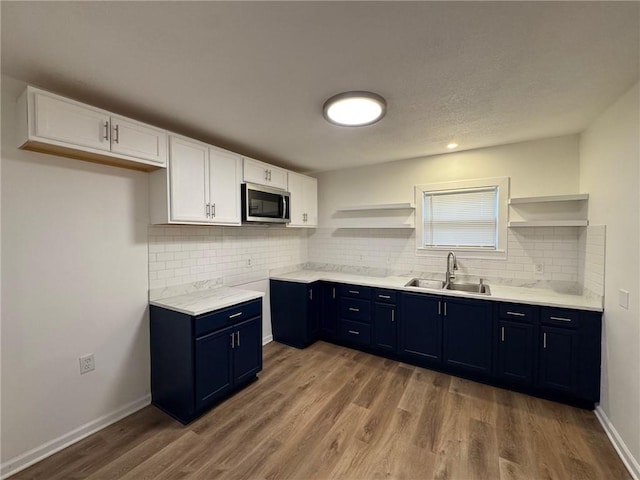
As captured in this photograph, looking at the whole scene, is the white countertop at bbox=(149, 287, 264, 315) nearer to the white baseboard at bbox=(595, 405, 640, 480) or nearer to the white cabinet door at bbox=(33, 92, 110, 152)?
the white cabinet door at bbox=(33, 92, 110, 152)

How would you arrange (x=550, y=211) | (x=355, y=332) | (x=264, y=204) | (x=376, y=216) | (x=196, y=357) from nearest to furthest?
(x=196, y=357), (x=550, y=211), (x=264, y=204), (x=355, y=332), (x=376, y=216)

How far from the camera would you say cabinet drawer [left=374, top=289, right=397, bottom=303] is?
316 centimetres

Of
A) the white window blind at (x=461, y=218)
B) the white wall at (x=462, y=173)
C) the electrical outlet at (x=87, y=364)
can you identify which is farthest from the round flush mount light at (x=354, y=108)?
the electrical outlet at (x=87, y=364)

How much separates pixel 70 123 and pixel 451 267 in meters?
3.69

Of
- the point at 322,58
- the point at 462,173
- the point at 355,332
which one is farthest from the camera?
the point at 355,332

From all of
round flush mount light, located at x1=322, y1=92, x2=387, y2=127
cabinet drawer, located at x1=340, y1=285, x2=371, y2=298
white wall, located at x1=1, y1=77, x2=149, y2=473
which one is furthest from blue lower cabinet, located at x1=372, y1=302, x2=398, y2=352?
white wall, located at x1=1, y1=77, x2=149, y2=473

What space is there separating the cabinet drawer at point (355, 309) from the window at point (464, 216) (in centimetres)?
104

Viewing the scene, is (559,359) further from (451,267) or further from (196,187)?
(196,187)

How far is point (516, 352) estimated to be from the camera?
2.54 meters

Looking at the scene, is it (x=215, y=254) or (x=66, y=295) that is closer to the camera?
(x=66, y=295)

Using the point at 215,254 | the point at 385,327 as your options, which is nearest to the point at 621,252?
the point at 385,327

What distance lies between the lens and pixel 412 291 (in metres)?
3.03

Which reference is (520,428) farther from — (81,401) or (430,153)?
(81,401)

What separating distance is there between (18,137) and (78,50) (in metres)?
0.76
